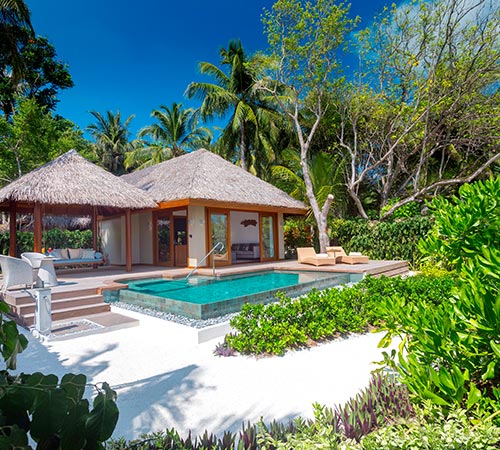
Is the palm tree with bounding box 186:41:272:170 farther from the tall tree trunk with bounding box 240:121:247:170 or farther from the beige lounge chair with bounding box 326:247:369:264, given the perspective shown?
the beige lounge chair with bounding box 326:247:369:264

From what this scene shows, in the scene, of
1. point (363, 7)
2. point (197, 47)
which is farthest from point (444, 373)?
point (197, 47)

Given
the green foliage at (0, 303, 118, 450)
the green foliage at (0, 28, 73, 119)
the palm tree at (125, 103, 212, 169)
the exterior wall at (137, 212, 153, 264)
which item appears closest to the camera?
the green foliage at (0, 303, 118, 450)

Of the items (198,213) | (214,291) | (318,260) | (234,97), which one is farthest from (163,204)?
(234,97)

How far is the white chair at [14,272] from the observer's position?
21.1ft

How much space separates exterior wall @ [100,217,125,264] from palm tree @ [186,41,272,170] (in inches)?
320

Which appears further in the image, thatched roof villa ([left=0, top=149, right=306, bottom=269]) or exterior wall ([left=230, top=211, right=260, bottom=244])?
exterior wall ([left=230, top=211, right=260, bottom=244])

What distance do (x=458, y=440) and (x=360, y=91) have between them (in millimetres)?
16806

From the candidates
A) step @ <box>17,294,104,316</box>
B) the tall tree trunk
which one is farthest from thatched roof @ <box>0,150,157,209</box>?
the tall tree trunk

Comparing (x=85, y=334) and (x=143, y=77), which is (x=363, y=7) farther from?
(x=85, y=334)

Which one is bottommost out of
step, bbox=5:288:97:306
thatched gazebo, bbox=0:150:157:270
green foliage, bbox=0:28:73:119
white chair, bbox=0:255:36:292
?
step, bbox=5:288:97:306

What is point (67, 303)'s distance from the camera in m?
6.61

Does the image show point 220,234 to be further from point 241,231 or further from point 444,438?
point 444,438

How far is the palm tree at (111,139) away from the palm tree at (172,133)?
18.7 feet

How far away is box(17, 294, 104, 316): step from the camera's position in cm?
608
